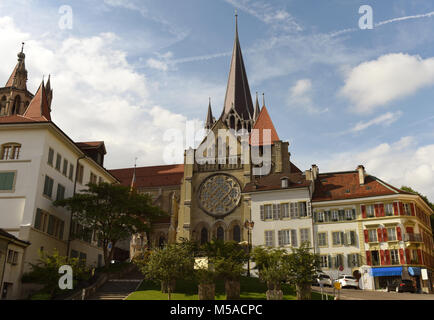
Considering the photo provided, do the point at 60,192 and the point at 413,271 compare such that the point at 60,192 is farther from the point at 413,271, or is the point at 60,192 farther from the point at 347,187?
the point at 413,271

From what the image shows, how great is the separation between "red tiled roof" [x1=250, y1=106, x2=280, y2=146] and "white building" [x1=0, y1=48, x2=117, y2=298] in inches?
1327

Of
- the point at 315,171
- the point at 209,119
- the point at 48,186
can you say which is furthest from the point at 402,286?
the point at 209,119

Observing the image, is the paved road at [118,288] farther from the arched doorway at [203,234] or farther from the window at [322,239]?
the arched doorway at [203,234]

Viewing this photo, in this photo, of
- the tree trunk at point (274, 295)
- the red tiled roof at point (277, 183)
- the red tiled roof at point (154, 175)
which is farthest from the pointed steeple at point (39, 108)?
the red tiled roof at point (154, 175)

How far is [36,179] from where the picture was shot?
3703 cm

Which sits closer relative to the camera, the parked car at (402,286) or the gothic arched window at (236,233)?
the parked car at (402,286)

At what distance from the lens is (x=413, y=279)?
44.1 m

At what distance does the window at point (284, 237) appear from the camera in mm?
49312

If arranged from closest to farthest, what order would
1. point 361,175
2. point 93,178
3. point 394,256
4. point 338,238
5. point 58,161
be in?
point 58,161 < point 394,256 < point 338,238 < point 93,178 < point 361,175

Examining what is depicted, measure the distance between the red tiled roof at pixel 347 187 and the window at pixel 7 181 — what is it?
29.5m

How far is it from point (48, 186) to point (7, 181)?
10.3 feet

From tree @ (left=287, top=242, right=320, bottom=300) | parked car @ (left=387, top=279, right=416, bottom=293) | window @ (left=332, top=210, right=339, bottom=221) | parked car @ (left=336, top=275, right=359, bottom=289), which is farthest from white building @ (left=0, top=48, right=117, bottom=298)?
parked car @ (left=387, top=279, right=416, bottom=293)

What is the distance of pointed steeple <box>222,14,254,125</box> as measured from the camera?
282 feet

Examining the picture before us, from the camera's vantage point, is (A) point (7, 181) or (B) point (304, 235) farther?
(B) point (304, 235)
